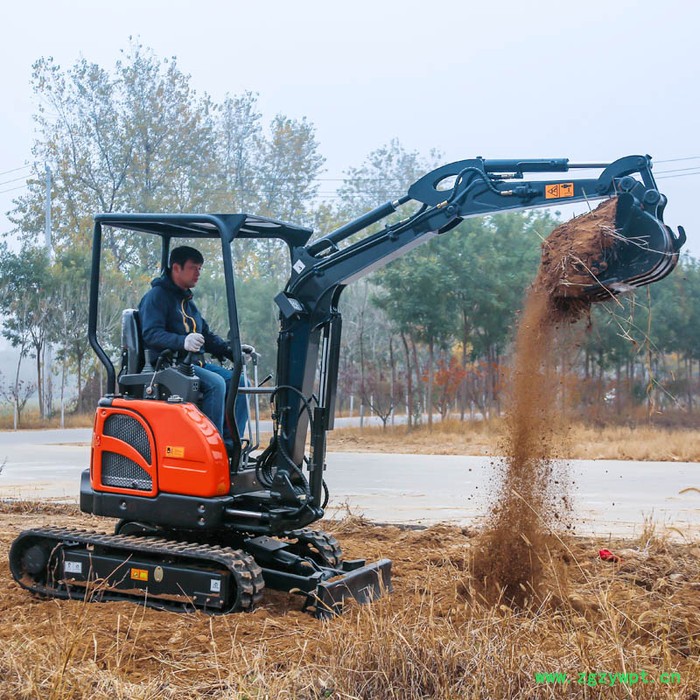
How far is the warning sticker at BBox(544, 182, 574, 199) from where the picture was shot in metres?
5.94

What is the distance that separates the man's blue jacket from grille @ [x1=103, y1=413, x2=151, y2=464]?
1.65 feet

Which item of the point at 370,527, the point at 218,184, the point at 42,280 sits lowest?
the point at 370,527

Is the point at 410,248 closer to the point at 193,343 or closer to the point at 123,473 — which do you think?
the point at 193,343

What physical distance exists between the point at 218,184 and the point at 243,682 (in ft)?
119

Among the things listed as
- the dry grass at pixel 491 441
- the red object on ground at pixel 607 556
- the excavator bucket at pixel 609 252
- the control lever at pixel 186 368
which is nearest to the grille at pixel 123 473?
the control lever at pixel 186 368

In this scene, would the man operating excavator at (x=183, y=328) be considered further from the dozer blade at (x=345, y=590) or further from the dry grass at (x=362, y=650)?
the dry grass at (x=362, y=650)

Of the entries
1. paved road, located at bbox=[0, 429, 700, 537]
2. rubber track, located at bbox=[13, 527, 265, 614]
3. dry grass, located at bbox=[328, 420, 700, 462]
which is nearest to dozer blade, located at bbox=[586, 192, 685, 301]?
paved road, located at bbox=[0, 429, 700, 537]

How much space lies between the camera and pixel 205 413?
20.9 feet

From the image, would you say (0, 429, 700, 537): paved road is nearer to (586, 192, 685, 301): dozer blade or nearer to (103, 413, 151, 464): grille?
(586, 192, 685, 301): dozer blade

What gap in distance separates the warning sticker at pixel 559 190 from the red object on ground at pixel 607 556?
119 inches

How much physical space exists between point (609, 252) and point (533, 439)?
1.28m

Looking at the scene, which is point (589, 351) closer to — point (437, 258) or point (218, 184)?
point (437, 258)

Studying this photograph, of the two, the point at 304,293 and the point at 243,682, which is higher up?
the point at 304,293

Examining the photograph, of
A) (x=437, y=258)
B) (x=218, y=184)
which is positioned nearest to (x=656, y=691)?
(x=437, y=258)
